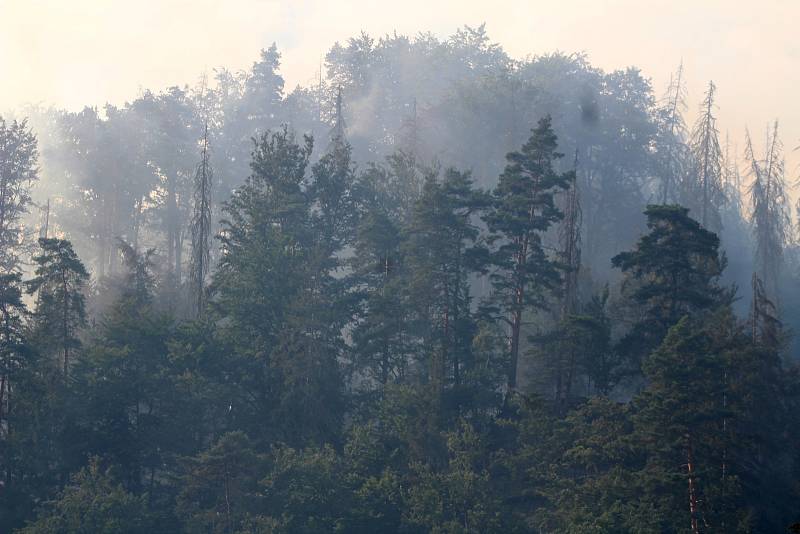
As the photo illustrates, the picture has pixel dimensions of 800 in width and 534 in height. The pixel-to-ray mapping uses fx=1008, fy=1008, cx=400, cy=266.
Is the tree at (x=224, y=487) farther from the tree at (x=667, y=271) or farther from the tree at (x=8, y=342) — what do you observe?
the tree at (x=667, y=271)

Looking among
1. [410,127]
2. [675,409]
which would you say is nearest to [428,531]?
[675,409]

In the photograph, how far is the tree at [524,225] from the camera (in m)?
46.5

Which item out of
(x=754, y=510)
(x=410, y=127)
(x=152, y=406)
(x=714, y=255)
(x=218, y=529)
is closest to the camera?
(x=754, y=510)

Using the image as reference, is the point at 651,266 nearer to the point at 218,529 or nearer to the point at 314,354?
the point at 314,354

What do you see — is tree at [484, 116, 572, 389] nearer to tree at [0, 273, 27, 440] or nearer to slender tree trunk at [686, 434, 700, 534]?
slender tree trunk at [686, 434, 700, 534]

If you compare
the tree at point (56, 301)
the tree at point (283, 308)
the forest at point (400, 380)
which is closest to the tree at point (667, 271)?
the forest at point (400, 380)

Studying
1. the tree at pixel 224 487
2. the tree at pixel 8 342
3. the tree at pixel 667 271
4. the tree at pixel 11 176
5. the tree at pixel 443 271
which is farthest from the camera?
the tree at pixel 11 176

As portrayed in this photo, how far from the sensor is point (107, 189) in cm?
7881

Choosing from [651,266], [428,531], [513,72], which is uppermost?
[513,72]

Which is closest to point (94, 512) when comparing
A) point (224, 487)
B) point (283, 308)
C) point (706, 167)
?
point (224, 487)

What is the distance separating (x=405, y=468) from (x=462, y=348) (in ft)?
23.5

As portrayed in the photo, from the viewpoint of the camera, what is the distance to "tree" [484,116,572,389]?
46.5 m

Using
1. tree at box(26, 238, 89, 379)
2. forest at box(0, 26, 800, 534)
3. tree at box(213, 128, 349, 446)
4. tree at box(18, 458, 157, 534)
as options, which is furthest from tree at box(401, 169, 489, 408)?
tree at box(26, 238, 89, 379)

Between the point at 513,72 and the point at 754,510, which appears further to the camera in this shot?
the point at 513,72
